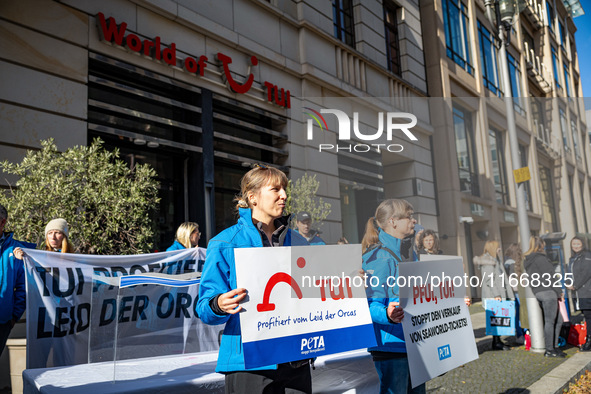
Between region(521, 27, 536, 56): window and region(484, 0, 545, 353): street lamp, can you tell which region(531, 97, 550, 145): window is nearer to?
region(484, 0, 545, 353): street lamp

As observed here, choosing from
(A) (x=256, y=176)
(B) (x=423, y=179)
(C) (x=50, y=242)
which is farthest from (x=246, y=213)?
(B) (x=423, y=179)

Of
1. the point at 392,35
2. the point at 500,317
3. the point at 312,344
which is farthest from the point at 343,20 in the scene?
the point at 312,344

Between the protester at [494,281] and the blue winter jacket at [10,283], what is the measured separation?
6725mm

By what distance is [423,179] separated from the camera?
16.6 meters

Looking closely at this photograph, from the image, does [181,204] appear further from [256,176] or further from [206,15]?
[256,176]

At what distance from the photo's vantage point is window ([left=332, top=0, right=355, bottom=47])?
1476 cm

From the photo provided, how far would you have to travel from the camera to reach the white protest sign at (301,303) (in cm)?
238

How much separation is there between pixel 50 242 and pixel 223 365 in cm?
370

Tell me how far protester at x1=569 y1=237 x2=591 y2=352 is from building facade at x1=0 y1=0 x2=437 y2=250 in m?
2.58

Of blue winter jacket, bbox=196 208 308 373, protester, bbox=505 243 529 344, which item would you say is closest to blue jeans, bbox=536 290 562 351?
protester, bbox=505 243 529 344

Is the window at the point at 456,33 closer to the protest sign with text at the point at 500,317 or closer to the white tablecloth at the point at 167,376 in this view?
the protest sign with text at the point at 500,317

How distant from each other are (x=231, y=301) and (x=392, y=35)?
1738 cm

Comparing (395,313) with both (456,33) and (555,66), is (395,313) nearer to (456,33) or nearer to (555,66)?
(555,66)

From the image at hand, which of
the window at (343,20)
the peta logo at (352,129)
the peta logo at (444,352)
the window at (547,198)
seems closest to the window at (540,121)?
the window at (547,198)
